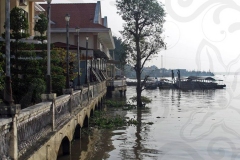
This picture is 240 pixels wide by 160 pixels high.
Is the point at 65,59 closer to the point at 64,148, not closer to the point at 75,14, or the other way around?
A: the point at 64,148

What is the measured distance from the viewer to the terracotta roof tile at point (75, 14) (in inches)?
1505

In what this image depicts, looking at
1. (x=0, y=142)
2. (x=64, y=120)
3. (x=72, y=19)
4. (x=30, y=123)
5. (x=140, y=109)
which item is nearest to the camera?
(x=0, y=142)

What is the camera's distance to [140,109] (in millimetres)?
33469

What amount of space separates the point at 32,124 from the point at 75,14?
111ft

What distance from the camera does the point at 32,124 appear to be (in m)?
8.83

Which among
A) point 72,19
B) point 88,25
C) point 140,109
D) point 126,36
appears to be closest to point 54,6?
point 72,19

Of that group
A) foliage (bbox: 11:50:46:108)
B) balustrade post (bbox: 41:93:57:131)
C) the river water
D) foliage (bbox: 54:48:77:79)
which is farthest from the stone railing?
foliage (bbox: 54:48:77:79)

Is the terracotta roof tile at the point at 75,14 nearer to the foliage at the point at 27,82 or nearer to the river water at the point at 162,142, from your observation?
the river water at the point at 162,142

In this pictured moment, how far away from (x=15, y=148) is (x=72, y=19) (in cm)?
3409

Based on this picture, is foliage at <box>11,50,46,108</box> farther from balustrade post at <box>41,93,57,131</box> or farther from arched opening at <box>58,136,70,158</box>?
balustrade post at <box>41,93,57,131</box>

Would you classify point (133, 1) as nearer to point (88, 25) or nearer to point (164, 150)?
point (88, 25)

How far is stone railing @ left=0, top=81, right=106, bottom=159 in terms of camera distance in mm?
6928

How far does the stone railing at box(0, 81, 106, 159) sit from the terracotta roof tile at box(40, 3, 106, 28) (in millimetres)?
25199

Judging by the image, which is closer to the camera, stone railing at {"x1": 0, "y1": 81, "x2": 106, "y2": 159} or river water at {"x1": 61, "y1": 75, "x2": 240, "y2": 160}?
stone railing at {"x1": 0, "y1": 81, "x2": 106, "y2": 159}
